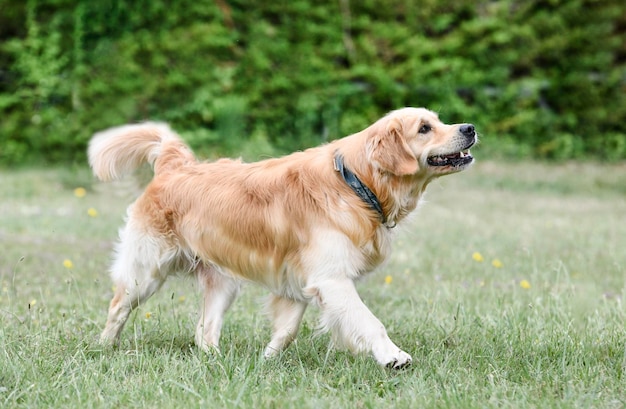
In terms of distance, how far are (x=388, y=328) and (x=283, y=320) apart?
2.31 ft

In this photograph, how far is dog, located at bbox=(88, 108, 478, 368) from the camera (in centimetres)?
415

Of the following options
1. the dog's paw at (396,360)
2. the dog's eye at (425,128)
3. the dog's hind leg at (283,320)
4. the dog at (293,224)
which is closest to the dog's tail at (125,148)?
the dog at (293,224)

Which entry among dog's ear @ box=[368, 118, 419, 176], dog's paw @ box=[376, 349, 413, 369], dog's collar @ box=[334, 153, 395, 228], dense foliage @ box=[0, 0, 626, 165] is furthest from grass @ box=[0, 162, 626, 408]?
dense foliage @ box=[0, 0, 626, 165]

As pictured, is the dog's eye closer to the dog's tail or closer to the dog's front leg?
the dog's front leg

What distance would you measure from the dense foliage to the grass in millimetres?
5360

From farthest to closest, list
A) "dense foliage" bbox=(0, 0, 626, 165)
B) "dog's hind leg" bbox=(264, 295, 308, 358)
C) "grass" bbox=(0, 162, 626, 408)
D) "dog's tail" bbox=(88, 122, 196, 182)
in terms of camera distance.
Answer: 1. "dense foliage" bbox=(0, 0, 626, 165)
2. "dog's tail" bbox=(88, 122, 196, 182)
3. "dog's hind leg" bbox=(264, 295, 308, 358)
4. "grass" bbox=(0, 162, 626, 408)

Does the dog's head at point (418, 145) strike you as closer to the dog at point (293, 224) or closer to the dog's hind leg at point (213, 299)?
the dog at point (293, 224)

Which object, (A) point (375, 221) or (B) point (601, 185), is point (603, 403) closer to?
(A) point (375, 221)

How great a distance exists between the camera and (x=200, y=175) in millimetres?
4727

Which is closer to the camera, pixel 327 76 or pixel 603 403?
pixel 603 403

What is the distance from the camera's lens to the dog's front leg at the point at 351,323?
3898mm

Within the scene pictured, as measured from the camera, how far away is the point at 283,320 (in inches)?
177

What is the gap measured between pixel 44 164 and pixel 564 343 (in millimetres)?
11366

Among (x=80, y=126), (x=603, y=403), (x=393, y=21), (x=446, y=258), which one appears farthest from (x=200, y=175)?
(x=393, y=21)
